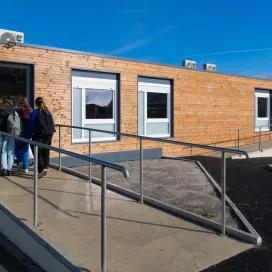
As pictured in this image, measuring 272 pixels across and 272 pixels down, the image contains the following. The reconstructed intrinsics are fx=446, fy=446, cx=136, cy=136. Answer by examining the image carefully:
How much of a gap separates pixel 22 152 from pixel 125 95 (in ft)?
19.5

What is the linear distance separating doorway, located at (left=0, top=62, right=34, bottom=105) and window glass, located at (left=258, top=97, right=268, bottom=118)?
517 inches

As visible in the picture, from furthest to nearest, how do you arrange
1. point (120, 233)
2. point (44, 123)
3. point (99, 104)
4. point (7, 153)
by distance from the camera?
point (99, 104) → point (44, 123) → point (7, 153) → point (120, 233)

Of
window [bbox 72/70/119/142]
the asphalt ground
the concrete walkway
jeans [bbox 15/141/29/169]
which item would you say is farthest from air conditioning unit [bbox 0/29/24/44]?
the asphalt ground

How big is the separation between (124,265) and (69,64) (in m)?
8.22

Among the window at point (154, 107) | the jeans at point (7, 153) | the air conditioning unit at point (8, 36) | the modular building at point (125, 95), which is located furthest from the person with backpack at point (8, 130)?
the window at point (154, 107)

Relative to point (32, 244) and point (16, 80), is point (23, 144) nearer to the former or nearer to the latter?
point (16, 80)

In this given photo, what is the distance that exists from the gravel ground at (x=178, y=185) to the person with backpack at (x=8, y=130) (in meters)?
1.68

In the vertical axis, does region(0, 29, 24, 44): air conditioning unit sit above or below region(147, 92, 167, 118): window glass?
above

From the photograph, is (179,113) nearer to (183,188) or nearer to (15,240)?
(183,188)

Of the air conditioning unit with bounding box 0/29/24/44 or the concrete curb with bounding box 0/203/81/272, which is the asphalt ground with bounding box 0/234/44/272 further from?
the air conditioning unit with bounding box 0/29/24/44

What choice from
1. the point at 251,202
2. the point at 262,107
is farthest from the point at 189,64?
the point at 251,202

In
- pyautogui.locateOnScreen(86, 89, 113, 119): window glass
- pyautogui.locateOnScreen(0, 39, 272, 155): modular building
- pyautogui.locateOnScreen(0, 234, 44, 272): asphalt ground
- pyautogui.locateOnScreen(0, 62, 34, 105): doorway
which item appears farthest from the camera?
pyautogui.locateOnScreen(86, 89, 113, 119): window glass

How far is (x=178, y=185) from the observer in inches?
363

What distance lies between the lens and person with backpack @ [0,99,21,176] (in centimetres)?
800
